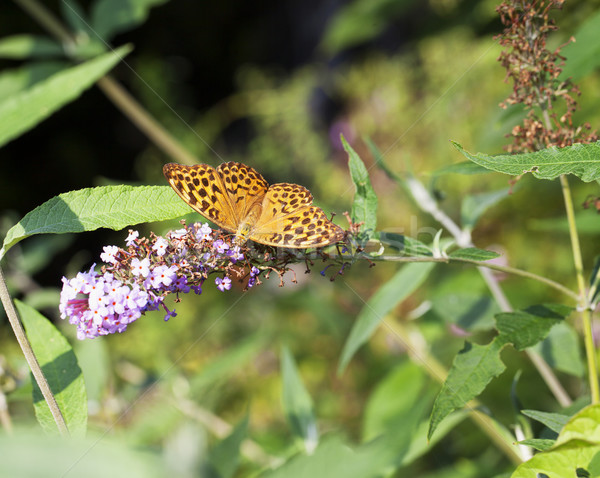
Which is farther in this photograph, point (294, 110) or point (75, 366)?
point (294, 110)

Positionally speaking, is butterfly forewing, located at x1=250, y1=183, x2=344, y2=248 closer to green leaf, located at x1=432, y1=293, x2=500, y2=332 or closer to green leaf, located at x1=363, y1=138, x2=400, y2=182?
green leaf, located at x1=363, y1=138, x2=400, y2=182

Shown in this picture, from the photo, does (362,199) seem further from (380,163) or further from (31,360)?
(31,360)

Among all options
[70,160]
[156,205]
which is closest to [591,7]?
[156,205]

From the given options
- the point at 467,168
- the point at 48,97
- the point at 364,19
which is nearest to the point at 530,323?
the point at 467,168

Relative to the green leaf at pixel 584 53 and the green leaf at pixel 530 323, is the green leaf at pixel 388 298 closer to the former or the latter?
the green leaf at pixel 530 323

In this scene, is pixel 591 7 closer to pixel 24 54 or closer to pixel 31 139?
pixel 24 54

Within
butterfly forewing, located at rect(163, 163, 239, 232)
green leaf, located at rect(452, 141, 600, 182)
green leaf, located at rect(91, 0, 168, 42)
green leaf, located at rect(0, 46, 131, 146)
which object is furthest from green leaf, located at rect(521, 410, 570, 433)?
green leaf, located at rect(91, 0, 168, 42)
